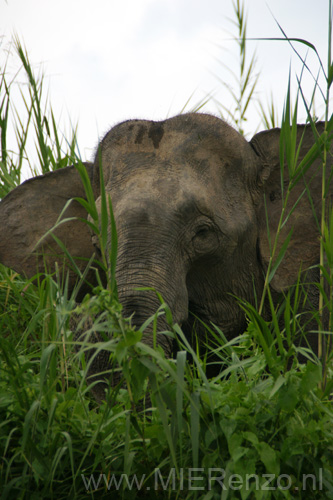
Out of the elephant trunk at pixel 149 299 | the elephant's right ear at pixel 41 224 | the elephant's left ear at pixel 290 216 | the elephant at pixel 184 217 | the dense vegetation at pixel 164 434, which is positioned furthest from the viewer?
the elephant's right ear at pixel 41 224

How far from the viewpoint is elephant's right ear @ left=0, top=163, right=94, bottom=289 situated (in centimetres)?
418

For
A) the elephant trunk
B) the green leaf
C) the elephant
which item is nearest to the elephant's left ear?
the elephant

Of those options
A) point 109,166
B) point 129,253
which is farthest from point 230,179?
point 129,253

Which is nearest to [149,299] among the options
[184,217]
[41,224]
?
[184,217]

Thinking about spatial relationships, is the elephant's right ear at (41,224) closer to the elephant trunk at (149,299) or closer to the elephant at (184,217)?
the elephant at (184,217)

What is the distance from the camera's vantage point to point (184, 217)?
338 cm

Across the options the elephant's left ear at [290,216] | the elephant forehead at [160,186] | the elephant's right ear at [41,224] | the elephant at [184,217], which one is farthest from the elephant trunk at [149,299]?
the elephant's right ear at [41,224]

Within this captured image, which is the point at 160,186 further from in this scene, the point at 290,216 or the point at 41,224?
the point at 41,224

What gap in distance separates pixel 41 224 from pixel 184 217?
1166 mm

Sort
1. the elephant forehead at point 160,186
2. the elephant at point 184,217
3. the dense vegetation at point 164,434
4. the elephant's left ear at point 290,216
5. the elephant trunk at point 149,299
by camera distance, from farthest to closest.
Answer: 1. the elephant's left ear at point 290,216
2. the elephant forehead at point 160,186
3. the elephant at point 184,217
4. the elephant trunk at point 149,299
5. the dense vegetation at point 164,434

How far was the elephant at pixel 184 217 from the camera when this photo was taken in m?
3.21

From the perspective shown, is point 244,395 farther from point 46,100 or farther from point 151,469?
point 46,100

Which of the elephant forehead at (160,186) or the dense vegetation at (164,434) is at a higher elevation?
the elephant forehead at (160,186)

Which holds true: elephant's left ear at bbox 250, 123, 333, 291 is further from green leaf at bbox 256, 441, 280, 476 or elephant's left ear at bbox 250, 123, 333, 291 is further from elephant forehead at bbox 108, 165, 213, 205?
green leaf at bbox 256, 441, 280, 476
